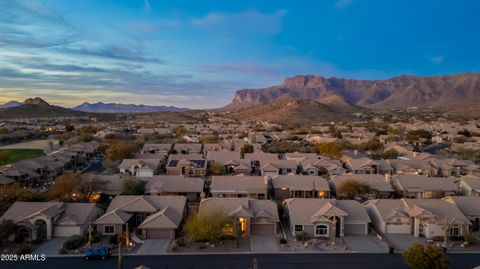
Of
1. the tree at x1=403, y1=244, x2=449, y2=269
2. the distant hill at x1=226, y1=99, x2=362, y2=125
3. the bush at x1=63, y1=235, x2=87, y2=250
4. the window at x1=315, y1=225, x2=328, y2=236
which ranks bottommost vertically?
the bush at x1=63, y1=235, x2=87, y2=250

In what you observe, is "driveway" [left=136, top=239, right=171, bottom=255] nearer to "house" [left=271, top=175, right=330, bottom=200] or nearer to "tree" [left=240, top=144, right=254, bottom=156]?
"house" [left=271, top=175, right=330, bottom=200]

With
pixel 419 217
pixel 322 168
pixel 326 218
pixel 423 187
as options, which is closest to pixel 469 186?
pixel 423 187

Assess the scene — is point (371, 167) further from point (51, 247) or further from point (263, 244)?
point (51, 247)

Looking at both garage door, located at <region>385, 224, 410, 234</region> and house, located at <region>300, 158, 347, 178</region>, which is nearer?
garage door, located at <region>385, 224, 410, 234</region>

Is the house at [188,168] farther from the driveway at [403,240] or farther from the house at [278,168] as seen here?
the driveway at [403,240]

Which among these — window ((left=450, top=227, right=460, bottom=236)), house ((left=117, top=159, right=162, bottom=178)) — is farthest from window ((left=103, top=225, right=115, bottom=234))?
window ((left=450, top=227, right=460, bottom=236))

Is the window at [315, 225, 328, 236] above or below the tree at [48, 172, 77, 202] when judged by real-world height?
below

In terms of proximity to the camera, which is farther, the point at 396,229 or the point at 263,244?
the point at 396,229
